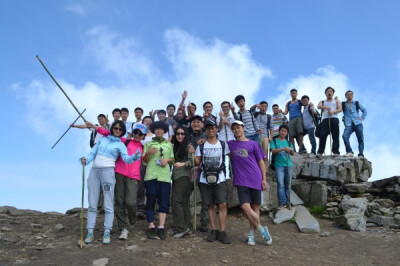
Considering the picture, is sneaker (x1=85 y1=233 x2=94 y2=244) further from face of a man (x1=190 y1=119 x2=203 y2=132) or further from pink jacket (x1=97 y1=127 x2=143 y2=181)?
face of a man (x1=190 y1=119 x2=203 y2=132)

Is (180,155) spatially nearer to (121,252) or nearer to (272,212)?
(121,252)

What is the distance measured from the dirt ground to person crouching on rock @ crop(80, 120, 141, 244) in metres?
0.60

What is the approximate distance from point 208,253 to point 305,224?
3.95 metres

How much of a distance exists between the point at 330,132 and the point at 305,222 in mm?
5133

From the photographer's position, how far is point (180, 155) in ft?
25.4

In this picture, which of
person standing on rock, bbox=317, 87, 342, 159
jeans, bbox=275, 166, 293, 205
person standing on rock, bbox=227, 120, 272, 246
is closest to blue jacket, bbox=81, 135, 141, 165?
person standing on rock, bbox=227, 120, 272, 246

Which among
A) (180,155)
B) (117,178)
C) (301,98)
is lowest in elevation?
(117,178)

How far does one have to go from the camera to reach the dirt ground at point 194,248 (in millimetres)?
6531

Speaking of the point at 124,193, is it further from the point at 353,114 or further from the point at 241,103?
the point at 353,114

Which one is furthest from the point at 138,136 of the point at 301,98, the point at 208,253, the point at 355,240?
the point at 301,98

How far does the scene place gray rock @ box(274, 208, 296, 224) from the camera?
10125 mm

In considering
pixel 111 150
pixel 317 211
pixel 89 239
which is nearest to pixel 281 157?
pixel 317 211

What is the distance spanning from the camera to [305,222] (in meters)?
9.67

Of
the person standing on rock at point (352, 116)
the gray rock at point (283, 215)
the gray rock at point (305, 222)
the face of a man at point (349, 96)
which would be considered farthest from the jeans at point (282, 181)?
the face of a man at point (349, 96)
